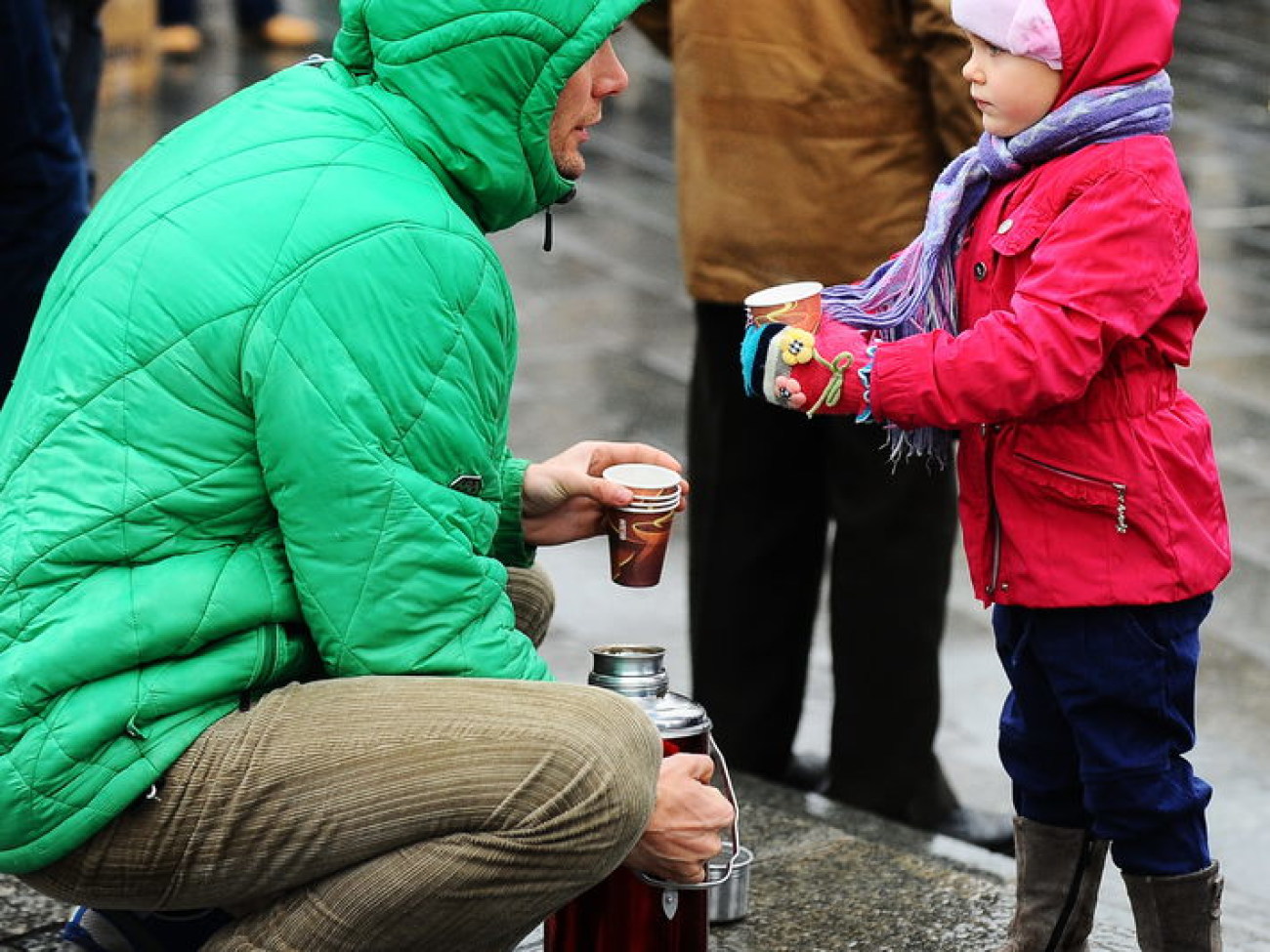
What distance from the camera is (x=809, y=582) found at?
15.1 feet

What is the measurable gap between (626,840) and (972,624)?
2.80m

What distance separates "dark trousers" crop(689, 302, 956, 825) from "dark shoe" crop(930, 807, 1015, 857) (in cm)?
3

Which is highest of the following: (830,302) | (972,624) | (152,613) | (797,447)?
(830,302)

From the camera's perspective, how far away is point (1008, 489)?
3.18 m

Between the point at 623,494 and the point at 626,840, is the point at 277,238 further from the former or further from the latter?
the point at 626,840

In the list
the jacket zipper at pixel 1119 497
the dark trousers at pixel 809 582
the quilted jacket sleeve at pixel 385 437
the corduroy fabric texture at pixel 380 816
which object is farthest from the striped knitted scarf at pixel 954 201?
the dark trousers at pixel 809 582

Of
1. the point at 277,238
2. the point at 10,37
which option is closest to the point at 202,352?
the point at 277,238

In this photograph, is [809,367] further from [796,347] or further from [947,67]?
[947,67]

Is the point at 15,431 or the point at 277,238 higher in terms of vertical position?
the point at 277,238

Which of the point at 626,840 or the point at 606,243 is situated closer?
the point at 626,840

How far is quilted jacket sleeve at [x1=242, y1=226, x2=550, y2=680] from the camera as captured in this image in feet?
8.93

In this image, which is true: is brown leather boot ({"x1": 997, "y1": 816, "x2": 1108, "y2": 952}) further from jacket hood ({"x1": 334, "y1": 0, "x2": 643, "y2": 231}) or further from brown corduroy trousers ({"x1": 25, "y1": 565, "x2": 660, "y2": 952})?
jacket hood ({"x1": 334, "y1": 0, "x2": 643, "y2": 231})

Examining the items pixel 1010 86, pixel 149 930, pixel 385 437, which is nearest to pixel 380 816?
pixel 385 437

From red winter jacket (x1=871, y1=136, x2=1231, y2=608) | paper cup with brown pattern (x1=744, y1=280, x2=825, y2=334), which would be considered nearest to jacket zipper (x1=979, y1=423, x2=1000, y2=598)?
red winter jacket (x1=871, y1=136, x2=1231, y2=608)
